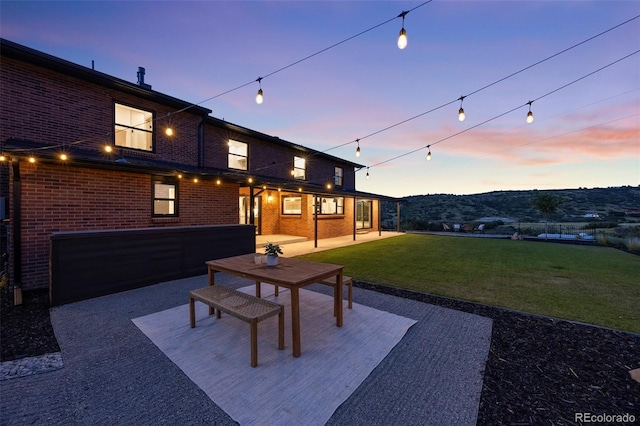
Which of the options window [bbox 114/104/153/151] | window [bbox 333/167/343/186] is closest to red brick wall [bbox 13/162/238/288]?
window [bbox 114/104/153/151]

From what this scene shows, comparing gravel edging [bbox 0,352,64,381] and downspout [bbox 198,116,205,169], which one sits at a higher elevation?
downspout [bbox 198,116,205,169]

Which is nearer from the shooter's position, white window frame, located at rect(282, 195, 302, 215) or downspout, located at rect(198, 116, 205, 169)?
downspout, located at rect(198, 116, 205, 169)

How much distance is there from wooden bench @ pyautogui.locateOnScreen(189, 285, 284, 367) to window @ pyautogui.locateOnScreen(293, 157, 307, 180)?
12983 millimetres

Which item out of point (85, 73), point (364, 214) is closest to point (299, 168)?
point (364, 214)

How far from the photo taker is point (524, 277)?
7.29 m

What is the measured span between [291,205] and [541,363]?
1413cm

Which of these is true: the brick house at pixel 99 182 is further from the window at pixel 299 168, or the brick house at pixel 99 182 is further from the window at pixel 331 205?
the window at pixel 331 205

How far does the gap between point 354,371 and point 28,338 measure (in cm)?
474

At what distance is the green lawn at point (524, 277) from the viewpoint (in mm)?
4934

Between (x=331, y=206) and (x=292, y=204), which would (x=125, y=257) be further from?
(x=331, y=206)

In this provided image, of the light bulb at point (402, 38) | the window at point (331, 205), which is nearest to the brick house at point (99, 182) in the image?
the window at point (331, 205)

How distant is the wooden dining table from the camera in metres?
3.30

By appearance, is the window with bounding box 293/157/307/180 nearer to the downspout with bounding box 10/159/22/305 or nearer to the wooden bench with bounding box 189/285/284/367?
the downspout with bounding box 10/159/22/305

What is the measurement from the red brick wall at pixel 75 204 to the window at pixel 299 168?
27.1ft
